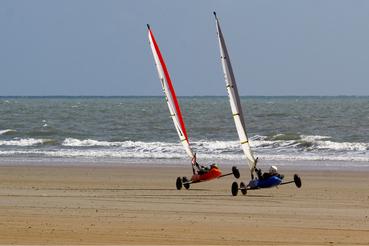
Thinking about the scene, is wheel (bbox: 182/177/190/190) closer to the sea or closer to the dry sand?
the dry sand

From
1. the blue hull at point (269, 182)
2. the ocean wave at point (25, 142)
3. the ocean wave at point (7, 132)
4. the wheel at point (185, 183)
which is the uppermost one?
the ocean wave at point (7, 132)

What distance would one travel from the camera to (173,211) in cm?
1495

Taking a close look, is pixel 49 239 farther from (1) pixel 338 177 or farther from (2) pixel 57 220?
(1) pixel 338 177

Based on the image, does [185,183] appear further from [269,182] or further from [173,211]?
[173,211]

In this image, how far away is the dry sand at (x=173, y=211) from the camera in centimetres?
1172

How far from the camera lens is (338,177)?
74.2 ft

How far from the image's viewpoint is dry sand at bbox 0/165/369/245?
11719 mm
